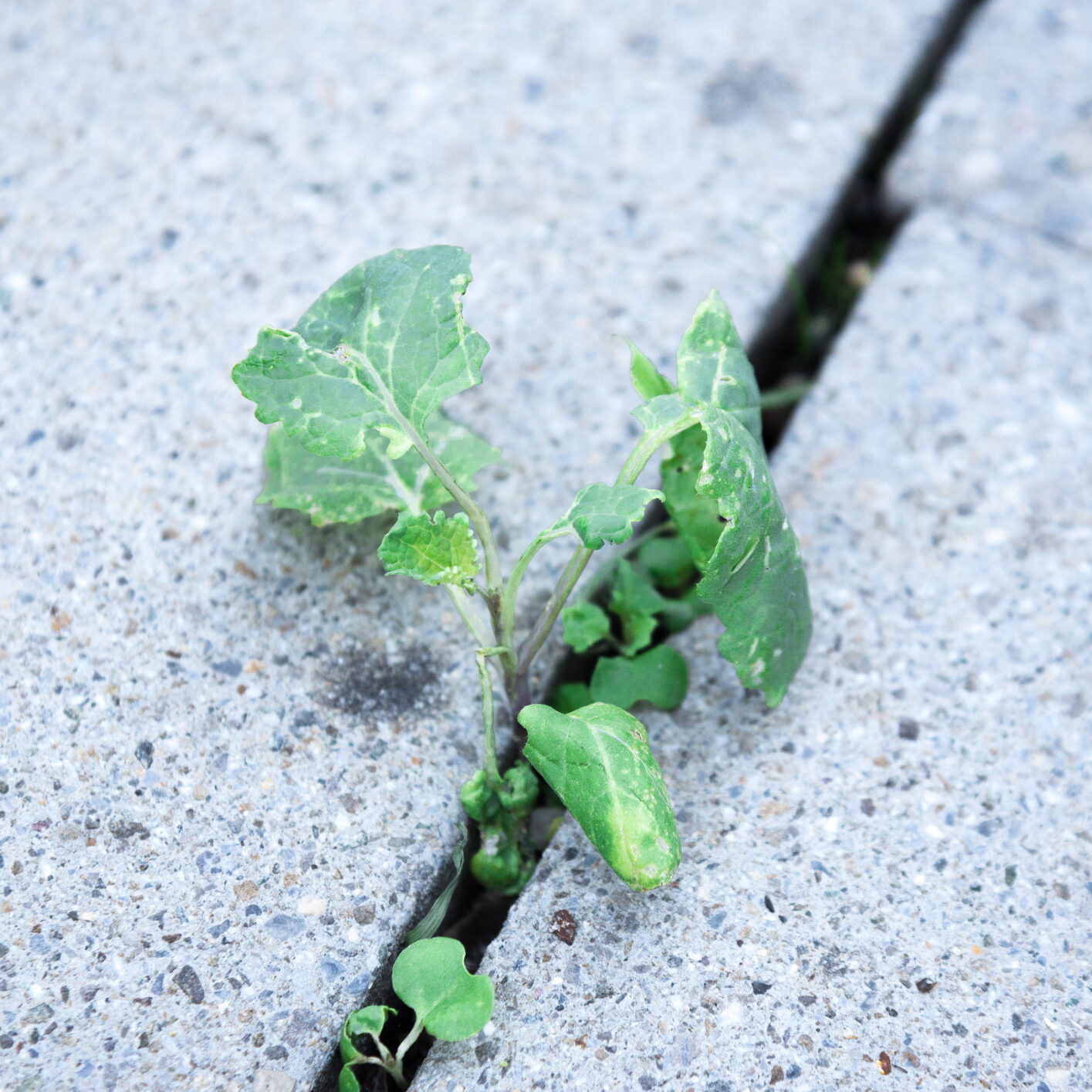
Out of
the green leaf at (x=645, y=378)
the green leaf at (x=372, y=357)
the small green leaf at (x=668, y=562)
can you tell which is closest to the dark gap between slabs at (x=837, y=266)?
the small green leaf at (x=668, y=562)

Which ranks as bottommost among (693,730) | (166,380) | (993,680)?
(993,680)

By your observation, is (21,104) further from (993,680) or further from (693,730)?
(993,680)

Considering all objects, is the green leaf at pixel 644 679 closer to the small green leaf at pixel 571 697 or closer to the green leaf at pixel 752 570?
the small green leaf at pixel 571 697

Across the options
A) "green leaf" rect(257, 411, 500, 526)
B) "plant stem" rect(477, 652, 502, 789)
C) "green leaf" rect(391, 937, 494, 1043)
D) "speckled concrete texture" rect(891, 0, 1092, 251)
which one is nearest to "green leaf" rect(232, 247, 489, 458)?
"green leaf" rect(257, 411, 500, 526)

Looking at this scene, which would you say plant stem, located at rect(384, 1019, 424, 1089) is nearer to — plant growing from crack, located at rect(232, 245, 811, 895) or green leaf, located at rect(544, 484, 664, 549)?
plant growing from crack, located at rect(232, 245, 811, 895)

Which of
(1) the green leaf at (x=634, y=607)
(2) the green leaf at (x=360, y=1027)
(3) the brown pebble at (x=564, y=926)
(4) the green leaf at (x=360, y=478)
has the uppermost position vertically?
(4) the green leaf at (x=360, y=478)

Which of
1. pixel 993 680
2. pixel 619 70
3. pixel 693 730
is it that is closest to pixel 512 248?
pixel 619 70
